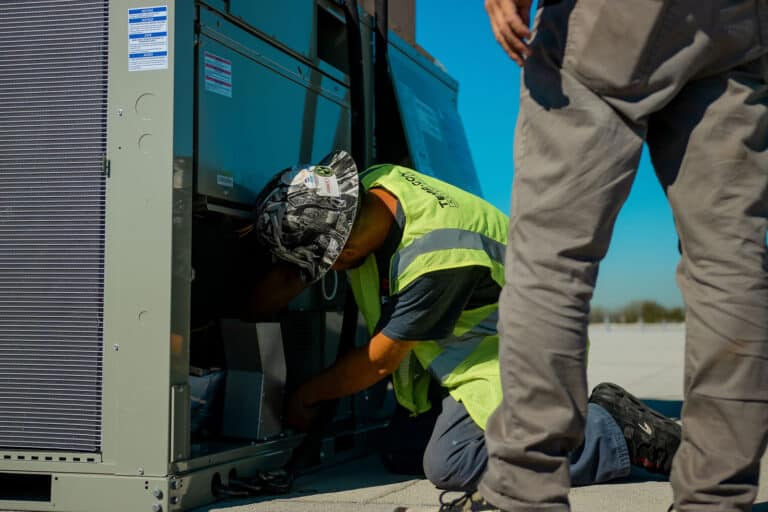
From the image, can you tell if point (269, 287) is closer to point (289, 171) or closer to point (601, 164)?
point (289, 171)

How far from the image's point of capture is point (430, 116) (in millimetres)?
3539

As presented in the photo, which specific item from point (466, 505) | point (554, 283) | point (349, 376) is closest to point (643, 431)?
point (466, 505)

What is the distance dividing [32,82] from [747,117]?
155cm

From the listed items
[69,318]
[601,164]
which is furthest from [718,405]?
[69,318]

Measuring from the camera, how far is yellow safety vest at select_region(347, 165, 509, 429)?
2100mm

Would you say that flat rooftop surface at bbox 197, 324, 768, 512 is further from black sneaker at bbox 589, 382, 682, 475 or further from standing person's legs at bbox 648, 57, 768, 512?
standing person's legs at bbox 648, 57, 768, 512

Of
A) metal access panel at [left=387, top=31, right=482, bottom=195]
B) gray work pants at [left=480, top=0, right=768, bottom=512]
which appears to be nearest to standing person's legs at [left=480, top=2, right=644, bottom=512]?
gray work pants at [left=480, top=0, right=768, bottom=512]

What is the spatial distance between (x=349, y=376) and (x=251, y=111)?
774mm

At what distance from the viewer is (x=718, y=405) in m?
1.19

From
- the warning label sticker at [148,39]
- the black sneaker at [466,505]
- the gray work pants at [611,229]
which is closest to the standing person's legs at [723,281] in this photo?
the gray work pants at [611,229]

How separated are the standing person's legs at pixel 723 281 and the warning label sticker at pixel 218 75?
1140 mm

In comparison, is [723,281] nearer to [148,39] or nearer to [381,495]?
[381,495]

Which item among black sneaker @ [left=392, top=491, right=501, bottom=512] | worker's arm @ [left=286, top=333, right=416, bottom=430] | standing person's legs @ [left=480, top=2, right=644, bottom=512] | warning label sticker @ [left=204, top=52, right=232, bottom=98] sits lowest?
black sneaker @ [left=392, top=491, right=501, bottom=512]

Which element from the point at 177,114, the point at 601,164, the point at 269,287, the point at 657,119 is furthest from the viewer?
the point at 269,287
